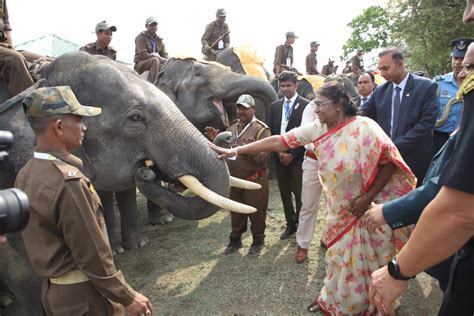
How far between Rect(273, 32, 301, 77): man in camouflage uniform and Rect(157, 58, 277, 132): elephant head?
4843 millimetres

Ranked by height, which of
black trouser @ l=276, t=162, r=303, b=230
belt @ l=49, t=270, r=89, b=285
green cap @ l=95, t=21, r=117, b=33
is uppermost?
green cap @ l=95, t=21, r=117, b=33

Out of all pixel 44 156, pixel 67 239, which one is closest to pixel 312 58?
pixel 44 156

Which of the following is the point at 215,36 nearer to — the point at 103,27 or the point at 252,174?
the point at 103,27

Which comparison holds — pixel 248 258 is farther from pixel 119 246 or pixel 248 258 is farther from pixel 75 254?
pixel 75 254

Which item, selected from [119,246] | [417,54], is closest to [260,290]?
[119,246]

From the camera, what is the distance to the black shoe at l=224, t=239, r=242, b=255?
4.79 m

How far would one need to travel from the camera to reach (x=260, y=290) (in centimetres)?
388

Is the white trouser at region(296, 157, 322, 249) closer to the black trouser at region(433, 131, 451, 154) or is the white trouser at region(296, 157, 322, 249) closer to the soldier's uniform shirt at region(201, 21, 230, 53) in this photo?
the black trouser at region(433, 131, 451, 154)

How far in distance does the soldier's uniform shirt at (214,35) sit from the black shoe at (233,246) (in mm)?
6033

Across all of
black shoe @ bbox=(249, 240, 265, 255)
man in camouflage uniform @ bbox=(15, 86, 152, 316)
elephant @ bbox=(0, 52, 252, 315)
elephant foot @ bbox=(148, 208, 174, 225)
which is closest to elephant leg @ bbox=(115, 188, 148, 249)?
elephant foot @ bbox=(148, 208, 174, 225)

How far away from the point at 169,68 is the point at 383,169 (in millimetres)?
4354

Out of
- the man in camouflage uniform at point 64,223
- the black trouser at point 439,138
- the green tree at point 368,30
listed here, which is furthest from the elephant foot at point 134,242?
the green tree at point 368,30

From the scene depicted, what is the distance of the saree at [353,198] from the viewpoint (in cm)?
302

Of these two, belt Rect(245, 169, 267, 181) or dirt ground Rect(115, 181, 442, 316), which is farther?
belt Rect(245, 169, 267, 181)
